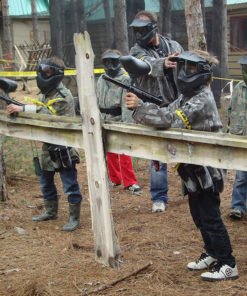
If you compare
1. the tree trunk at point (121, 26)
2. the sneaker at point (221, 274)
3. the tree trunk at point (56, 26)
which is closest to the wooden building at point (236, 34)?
the tree trunk at point (121, 26)

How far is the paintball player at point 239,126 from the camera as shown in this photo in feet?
19.5

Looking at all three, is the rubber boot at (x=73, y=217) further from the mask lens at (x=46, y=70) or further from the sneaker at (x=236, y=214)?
the sneaker at (x=236, y=214)

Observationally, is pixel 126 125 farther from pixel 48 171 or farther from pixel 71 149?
pixel 48 171

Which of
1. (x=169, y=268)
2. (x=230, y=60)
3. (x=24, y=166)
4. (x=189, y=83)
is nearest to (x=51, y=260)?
(x=169, y=268)

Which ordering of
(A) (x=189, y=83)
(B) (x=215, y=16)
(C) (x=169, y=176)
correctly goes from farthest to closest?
(B) (x=215, y=16)
(C) (x=169, y=176)
(A) (x=189, y=83)

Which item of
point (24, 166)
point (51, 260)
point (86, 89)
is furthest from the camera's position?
point (24, 166)

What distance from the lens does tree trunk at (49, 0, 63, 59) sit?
13977 mm

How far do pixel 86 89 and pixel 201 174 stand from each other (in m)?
1.28

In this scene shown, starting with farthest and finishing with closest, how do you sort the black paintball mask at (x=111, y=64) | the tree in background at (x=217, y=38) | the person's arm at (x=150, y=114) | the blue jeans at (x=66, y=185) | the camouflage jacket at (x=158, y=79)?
the tree in background at (x=217, y=38)
the black paintball mask at (x=111, y=64)
the blue jeans at (x=66, y=185)
the camouflage jacket at (x=158, y=79)
the person's arm at (x=150, y=114)

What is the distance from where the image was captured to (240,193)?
6.19 m

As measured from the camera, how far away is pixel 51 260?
481 centimetres

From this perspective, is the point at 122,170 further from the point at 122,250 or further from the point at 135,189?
the point at 122,250

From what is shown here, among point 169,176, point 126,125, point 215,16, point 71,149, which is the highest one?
point 215,16

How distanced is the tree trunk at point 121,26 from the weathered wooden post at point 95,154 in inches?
332
